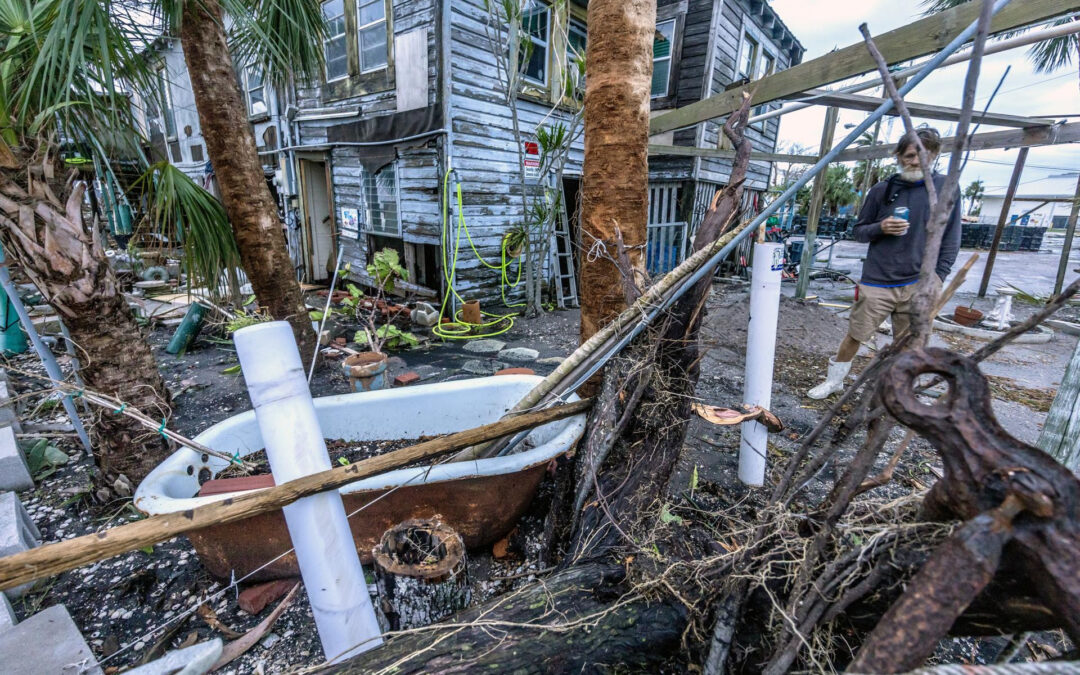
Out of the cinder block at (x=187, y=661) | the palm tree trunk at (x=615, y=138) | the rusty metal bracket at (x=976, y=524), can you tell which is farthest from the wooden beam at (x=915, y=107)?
the cinder block at (x=187, y=661)

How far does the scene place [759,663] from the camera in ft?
3.23

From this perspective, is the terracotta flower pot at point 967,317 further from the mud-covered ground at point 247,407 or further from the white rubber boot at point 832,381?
the white rubber boot at point 832,381

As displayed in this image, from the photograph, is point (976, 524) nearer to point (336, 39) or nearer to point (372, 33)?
point (372, 33)

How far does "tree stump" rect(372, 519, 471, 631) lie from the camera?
1303 millimetres

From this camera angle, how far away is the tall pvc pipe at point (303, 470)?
1203 millimetres

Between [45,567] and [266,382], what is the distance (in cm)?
53

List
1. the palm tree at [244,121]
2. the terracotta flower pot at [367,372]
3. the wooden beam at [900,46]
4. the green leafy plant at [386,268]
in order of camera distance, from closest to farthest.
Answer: the wooden beam at [900,46]
the palm tree at [244,121]
the terracotta flower pot at [367,372]
the green leafy plant at [386,268]

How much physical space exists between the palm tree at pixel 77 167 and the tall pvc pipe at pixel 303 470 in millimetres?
1475

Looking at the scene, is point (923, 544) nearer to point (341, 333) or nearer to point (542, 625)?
point (542, 625)

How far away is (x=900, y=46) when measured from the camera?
251 cm

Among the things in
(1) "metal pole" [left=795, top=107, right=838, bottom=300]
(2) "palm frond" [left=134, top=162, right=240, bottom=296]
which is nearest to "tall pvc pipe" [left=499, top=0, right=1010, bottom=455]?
(2) "palm frond" [left=134, top=162, right=240, bottom=296]

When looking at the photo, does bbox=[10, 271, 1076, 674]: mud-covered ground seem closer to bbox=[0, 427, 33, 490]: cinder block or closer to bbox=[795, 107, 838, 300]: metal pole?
bbox=[0, 427, 33, 490]: cinder block

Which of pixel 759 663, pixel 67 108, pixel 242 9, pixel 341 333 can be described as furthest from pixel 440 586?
pixel 341 333

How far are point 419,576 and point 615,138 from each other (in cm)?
177
